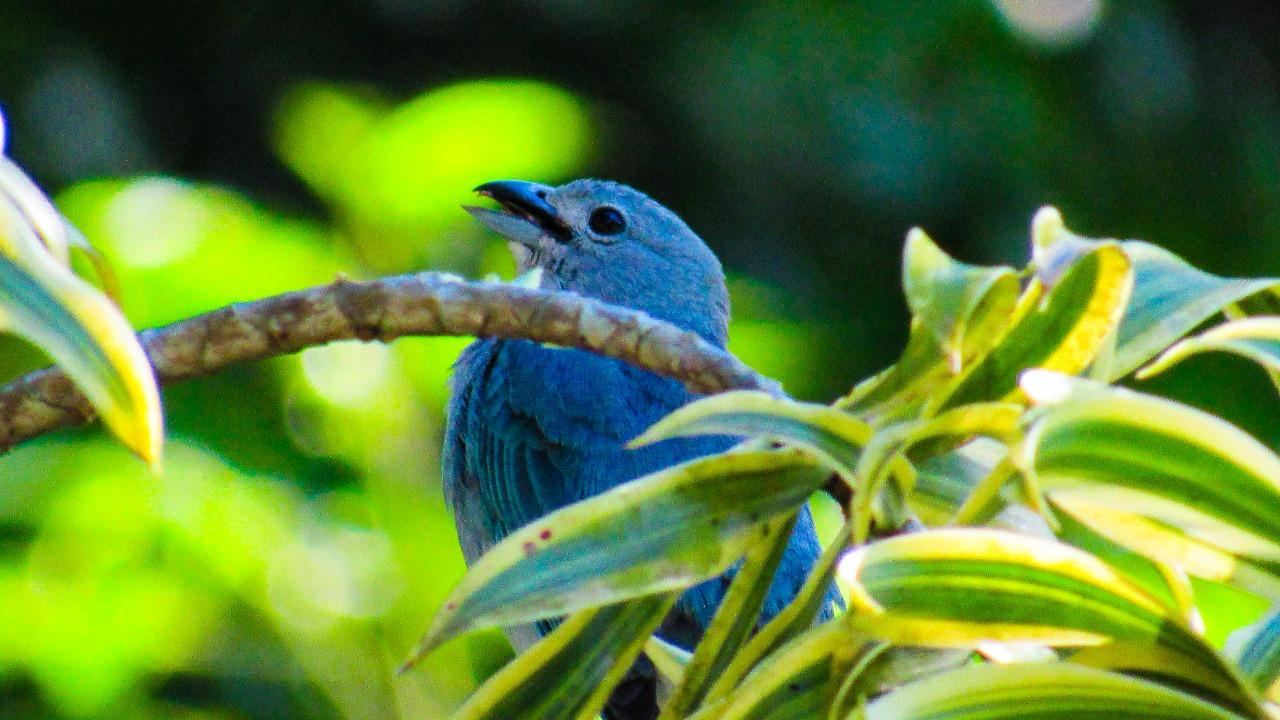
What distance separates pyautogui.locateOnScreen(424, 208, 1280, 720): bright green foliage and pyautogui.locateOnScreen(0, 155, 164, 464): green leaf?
335 millimetres

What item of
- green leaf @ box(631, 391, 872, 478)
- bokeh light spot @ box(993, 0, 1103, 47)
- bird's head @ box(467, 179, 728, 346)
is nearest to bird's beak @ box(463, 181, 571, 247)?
bird's head @ box(467, 179, 728, 346)

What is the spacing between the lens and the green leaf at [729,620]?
1758 millimetres

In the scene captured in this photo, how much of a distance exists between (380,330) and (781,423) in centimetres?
56

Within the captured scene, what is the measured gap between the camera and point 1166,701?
1.57 meters

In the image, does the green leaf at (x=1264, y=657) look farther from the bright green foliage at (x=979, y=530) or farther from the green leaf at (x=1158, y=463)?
the green leaf at (x=1158, y=463)

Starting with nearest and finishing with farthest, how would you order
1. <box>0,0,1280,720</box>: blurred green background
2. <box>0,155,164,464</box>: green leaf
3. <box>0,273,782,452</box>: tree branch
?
<box>0,155,164,464</box>: green leaf → <box>0,273,782,452</box>: tree branch → <box>0,0,1280,720</box>: blurred green background

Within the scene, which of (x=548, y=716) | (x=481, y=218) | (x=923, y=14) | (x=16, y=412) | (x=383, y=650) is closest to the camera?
(x=548, y=716)

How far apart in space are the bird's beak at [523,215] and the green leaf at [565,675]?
2.47 m

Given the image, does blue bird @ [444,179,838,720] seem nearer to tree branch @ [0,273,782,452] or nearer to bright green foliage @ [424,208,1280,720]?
tree branch @ [0,273,782,452]

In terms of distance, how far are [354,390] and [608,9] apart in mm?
4629

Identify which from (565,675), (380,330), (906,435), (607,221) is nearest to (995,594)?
(906,435)

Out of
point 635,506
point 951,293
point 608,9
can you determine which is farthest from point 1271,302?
point 608,9

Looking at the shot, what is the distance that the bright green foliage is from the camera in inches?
61.3

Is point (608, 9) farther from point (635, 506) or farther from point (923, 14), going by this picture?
point (635, 506)
